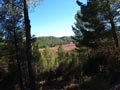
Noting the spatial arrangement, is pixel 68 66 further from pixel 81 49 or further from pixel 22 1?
pixel 22 1

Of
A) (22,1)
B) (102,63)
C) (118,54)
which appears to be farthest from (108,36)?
(22,1)

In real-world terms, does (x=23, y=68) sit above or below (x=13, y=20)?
below

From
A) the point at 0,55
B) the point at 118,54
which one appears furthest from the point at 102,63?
the point at 0,55

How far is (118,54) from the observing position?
78.4ft

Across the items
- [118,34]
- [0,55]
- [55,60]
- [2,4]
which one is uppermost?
[2,4]

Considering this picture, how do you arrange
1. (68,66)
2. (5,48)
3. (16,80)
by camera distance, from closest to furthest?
(5,48) < (16,80) < (68,66)

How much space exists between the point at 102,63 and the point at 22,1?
14.4 metres

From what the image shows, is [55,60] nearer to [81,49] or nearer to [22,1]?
[81,49]

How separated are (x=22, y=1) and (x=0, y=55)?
65.5 feet

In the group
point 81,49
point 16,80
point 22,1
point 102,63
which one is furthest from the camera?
point 81,49

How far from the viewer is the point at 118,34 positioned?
32531 mm

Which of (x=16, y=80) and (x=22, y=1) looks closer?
(x=22, y=1)

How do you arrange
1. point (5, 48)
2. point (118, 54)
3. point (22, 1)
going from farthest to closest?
1. point (5, 48)
2. point (118, 54)
3. point (22, 1)

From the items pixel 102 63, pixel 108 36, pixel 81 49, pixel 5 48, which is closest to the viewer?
pixel 102 63
